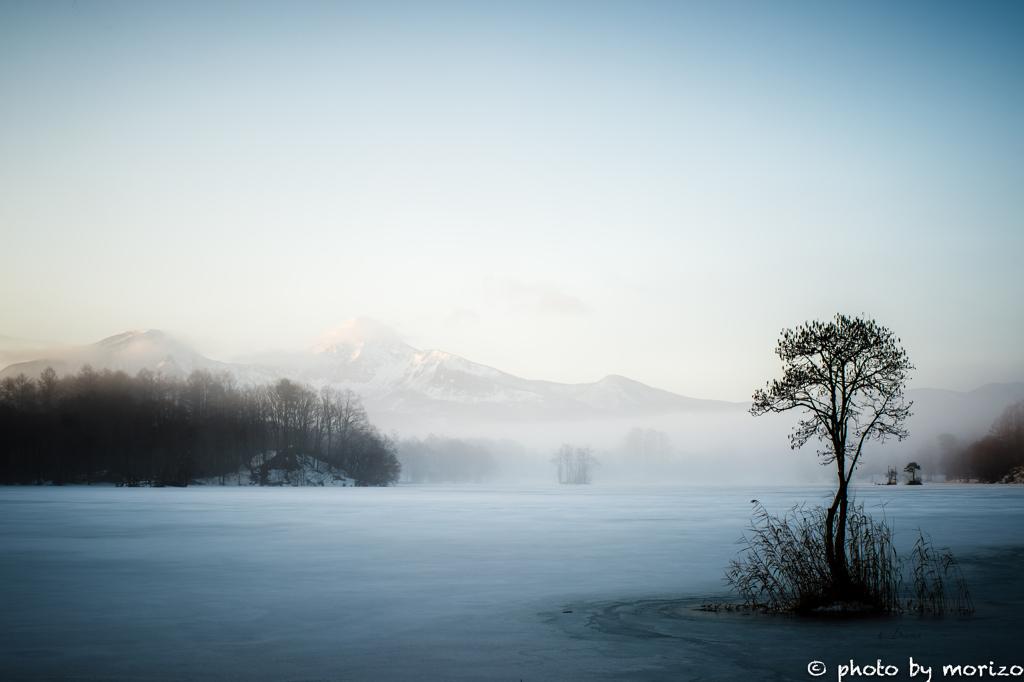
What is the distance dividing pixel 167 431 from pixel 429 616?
4664 inches

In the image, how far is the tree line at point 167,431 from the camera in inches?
4141

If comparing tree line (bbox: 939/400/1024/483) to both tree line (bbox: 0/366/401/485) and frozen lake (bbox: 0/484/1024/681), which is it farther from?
frozen lake (bbox: 0/484/1024/681)

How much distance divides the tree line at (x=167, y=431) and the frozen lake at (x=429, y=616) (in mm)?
96722

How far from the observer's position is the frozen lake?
27.0 feet

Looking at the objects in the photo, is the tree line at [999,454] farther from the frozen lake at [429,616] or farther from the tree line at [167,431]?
the frozen lake at [429,616]

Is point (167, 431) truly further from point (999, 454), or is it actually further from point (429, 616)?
point (999, 454)

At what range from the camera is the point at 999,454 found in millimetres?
128375

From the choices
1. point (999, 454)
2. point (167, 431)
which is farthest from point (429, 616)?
point (999, 454)

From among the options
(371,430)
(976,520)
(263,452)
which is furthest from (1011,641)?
(371,430)

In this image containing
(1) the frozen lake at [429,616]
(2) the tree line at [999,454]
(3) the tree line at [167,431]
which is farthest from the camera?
(2) the tree line at [999,454]

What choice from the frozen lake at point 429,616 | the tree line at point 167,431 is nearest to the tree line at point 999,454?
the tree line at point 167,431

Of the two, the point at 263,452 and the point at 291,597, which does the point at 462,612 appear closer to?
the point at 291,597

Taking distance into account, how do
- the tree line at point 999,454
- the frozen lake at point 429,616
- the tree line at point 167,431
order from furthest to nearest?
the tree line at point 999,454 < the tree line at point 167,431 < the frozen lake at point 429,616

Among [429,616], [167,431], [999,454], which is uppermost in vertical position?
[167,431]
